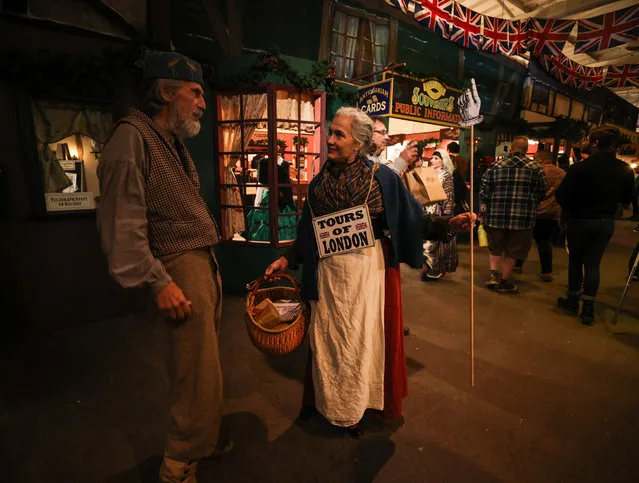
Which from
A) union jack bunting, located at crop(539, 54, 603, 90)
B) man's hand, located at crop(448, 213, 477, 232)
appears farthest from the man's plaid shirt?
union jack bunting, located at crop(539, 54, 603, 90)

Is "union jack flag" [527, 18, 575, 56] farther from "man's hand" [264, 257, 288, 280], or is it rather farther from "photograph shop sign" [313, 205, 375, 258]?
"man's hand" [264, 257, 288, 280]

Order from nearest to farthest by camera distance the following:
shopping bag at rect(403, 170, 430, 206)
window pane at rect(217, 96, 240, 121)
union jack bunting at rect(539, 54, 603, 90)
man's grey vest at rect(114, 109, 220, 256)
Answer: man's grey vest at rect(114, 109, 220, 256)
shopping bag at rect(403, 170, 430, 206)
window pane at rect(217, 96, 240, 121)
union jack bunting at rect(539, 54, 603, 90)

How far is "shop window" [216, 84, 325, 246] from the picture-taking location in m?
4.93

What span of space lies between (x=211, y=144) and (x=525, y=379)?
4.77 metres

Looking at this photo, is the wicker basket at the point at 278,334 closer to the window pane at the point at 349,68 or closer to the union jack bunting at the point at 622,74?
the window pane at the point at 349,68

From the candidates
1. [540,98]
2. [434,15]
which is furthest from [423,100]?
[540,98]

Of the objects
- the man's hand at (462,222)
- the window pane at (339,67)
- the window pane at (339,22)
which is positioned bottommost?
the man's hand at (462,222)

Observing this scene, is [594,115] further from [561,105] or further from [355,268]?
[355,268]

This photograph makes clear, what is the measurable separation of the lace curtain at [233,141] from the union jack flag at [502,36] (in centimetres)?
457

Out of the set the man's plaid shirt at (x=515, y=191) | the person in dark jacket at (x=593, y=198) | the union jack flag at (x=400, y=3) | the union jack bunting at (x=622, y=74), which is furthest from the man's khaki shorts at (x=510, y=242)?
the union jack bunting at (x=622, y=74)

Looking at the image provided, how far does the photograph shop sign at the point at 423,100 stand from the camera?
5.91m

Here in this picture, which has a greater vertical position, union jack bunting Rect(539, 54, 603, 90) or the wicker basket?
union jack bunting Rect(539, 54, 603, 90)

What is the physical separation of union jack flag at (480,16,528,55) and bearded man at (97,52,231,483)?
669 centimetres

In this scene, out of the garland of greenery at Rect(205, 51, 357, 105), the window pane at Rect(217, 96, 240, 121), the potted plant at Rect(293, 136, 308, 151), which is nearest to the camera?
the garland of greenery at Rect(205, 51, 357, 105)
